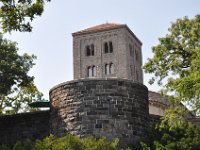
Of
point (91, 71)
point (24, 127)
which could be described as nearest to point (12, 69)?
point (24, 127)

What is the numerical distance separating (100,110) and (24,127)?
369 centimetres

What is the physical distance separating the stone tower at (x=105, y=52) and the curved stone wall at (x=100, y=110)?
50660 mm

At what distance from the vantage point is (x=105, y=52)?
229 feet

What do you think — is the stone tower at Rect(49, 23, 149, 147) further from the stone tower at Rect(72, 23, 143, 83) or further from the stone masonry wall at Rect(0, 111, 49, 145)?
the stone tower at Rect(72, 23, 143, 83)

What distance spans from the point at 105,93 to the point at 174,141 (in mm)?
2944

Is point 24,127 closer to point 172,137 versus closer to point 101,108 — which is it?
point 101,108

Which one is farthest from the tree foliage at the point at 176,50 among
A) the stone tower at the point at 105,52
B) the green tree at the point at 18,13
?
the stone tower at the point at 105,52

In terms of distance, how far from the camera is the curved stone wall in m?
14.3

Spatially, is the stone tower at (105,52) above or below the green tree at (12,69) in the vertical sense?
above

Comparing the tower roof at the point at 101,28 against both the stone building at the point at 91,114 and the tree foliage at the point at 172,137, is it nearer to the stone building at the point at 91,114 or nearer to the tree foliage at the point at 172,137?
the stone building at the point at 91,114

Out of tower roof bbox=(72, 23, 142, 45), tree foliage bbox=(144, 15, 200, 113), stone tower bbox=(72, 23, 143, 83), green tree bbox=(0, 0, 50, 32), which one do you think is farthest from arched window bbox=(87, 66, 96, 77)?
green tree bbox=(0, 0, 50, 32)

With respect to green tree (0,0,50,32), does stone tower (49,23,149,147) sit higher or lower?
lower

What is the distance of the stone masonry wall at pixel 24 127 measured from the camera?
53.1ft

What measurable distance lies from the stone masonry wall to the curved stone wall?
0.97 m
